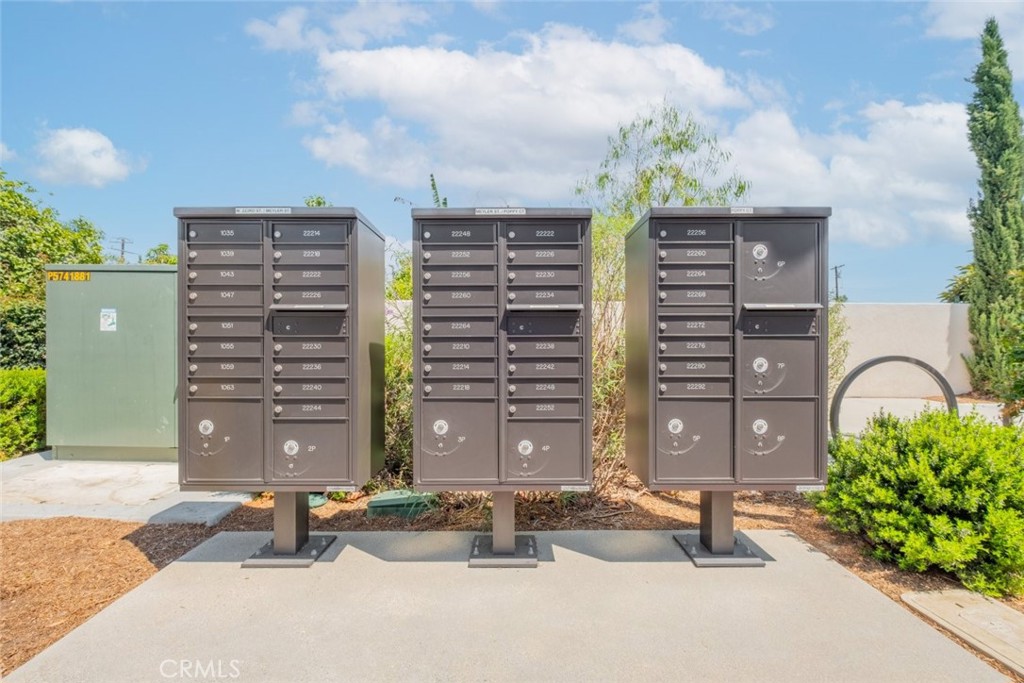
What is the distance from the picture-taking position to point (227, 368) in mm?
3295

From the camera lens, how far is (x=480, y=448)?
3.33 m

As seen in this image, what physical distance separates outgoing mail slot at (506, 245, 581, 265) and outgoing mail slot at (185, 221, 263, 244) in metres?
1.57

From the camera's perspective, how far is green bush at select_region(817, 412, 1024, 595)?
3.04 meters

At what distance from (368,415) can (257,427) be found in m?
0.67

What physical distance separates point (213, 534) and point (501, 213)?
10.6 ft

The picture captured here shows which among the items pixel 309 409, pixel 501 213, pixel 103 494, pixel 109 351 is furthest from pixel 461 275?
pixel 109 351

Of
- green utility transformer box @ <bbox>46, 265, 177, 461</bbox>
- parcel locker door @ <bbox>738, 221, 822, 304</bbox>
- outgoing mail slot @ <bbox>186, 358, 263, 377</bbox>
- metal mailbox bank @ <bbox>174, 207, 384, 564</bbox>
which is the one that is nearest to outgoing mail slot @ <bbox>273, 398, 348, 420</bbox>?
metal mailbox bank @ <bbox>174, 207, 384, 564</bbox>

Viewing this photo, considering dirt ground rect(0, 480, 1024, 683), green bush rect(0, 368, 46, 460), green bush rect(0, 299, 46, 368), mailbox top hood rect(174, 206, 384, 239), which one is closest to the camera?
dirt ground rect(0, 480, 1024, 683)

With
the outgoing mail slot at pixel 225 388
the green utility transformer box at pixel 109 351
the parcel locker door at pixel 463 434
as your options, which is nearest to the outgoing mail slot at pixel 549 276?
the parcel locker door at pixel 463 434

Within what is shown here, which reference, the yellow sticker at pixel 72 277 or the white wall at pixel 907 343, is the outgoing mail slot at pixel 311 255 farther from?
the white wall at pixel 907 343

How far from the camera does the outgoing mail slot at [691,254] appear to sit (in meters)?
3.30

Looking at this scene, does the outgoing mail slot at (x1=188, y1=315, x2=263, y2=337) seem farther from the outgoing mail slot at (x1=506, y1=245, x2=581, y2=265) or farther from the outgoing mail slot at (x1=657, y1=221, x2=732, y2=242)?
the outgoing mail slot at (x1=657, y1=221, x2=732, y2=242)

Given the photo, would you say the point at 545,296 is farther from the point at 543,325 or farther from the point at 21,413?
the point at 21,413

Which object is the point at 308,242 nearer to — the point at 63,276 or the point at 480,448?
the point at 480,448
